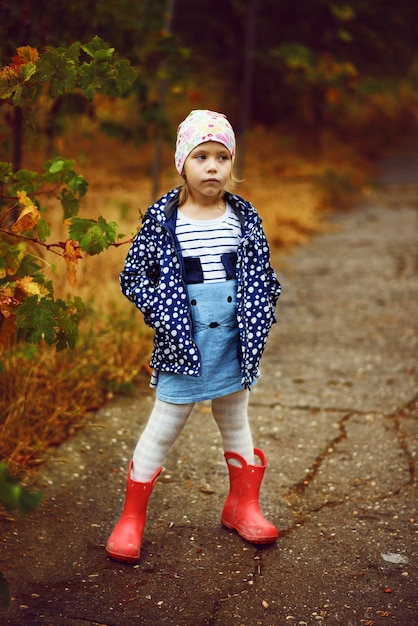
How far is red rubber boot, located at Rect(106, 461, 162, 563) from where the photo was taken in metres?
2.65

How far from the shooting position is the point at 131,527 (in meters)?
2.70

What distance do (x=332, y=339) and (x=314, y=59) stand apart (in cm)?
565

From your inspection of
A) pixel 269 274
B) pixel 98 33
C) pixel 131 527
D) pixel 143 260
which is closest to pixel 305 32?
pixel 98 33

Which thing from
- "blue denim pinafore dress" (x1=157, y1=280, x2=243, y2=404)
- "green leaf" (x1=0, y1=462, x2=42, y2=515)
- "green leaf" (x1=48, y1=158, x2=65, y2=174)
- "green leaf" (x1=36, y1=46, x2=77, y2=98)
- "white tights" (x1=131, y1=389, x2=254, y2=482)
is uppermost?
Result: "green leaf" (x1=36, y1=46, x2=77, y2=98)

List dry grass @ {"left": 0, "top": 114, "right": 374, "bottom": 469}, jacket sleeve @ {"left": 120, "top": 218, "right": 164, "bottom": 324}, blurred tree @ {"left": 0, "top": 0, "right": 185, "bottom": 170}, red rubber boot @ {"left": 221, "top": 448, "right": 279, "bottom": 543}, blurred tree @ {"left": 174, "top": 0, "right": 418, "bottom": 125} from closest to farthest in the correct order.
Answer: jacket sleeve @ {"left": 120, "top": 218, "right": 164, "bottom": 324}
red rubber boot @ {"left": 221, "top": 448, "right": 279, "bottom": 543}
dry grass @ {"left": 0, "top": 114, "right": 374, "bottom": 469}
blurred tree @ {"left": 0, "top": 0, "right": 185, "bottom": 170}
blurred tree @ {"left": 174, "top": 0, "right": 418, "bottom": 125}

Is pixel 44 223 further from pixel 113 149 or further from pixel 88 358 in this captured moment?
pixel 113 149

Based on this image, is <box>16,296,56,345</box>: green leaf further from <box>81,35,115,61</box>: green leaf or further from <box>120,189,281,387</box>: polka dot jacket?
<box>81,35,115,61</box>: green leaf

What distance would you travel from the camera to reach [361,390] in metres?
4.33

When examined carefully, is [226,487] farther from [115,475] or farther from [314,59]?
[314,59]

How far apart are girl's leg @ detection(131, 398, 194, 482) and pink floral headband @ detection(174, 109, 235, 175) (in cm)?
81

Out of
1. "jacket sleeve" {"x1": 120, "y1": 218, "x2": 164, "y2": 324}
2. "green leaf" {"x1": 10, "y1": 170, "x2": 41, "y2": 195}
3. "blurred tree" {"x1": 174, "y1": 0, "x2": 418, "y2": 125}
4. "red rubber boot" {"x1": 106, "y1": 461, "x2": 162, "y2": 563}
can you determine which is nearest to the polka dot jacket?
"jacket sleeve" {"x1": 120, "y1": 218, "x2": 164, "y2": 324}

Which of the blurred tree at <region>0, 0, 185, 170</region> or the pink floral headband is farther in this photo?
the blurred tree at <region>0, 0, 185, 170</region>

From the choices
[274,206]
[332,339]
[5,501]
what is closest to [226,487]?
[5,501]

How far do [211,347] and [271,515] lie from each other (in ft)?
2.68
